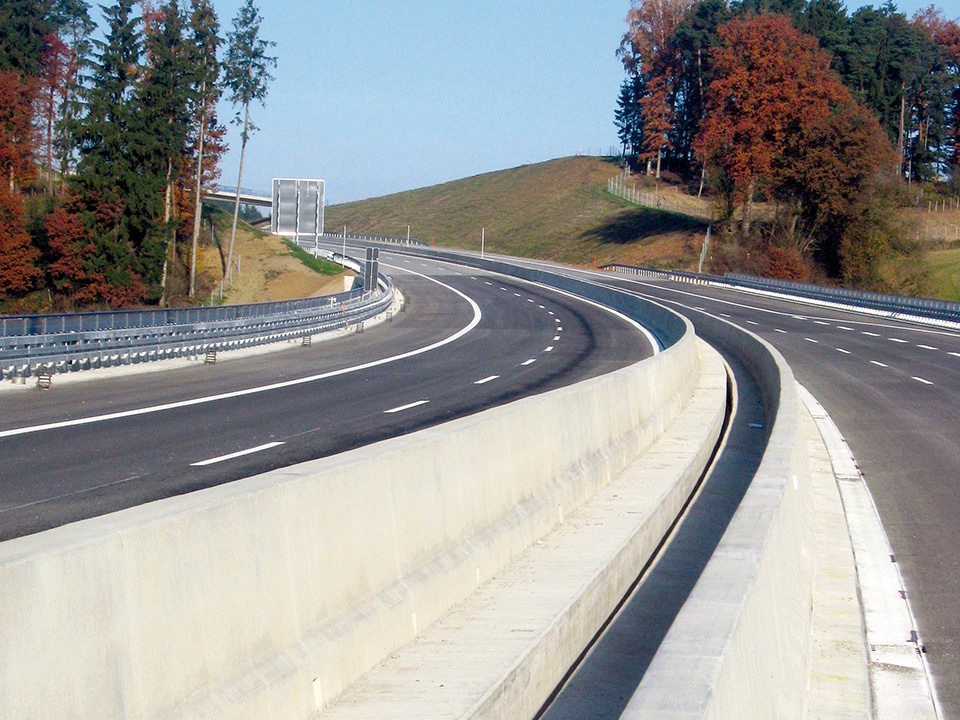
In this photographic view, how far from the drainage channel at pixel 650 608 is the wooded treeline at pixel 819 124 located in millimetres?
72448

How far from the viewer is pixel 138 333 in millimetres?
25672

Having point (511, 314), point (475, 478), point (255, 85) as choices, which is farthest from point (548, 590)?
point (255, 85)

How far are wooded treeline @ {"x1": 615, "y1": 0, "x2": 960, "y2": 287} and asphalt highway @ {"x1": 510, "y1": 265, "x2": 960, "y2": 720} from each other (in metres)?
30.7

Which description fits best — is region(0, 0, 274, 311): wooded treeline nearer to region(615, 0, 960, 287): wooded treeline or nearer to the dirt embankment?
the dirt embankment

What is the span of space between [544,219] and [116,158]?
79.4m

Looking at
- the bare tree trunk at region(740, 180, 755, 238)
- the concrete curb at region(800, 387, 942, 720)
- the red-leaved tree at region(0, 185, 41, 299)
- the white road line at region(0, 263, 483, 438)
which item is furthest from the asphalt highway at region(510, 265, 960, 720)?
the bare tree trunk at region(740, 180, 755, 238)

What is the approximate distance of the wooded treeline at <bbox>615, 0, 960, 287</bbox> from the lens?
82875 millimetres

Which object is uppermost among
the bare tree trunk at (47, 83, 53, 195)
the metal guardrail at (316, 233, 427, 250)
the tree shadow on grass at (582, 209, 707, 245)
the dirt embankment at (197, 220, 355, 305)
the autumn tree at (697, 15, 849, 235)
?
the autumn tree at (697, 15, 849, 235)

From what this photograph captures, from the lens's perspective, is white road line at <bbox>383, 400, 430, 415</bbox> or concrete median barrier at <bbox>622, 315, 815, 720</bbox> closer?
concrete median barrier at <bbox>622, 315, 815, 720</bbox>

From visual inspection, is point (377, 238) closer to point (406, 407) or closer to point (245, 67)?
point (245, 67)

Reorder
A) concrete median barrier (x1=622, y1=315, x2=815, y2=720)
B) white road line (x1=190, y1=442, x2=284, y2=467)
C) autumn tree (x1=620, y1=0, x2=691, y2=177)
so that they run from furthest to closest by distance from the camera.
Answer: autumn tree (x1=620, y1=0, x2=691, y2=177) < white road line (x1=190, y1=442, x2=284, y2=467) < concrete median barrier (x1=622, y1=315, x2=815, y2=720)

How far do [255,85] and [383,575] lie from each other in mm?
83803

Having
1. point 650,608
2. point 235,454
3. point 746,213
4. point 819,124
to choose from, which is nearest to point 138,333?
point 235,454

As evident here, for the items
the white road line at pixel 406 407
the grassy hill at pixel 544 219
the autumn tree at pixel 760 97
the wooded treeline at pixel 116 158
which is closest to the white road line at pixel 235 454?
the white road line at pixel 406 407
